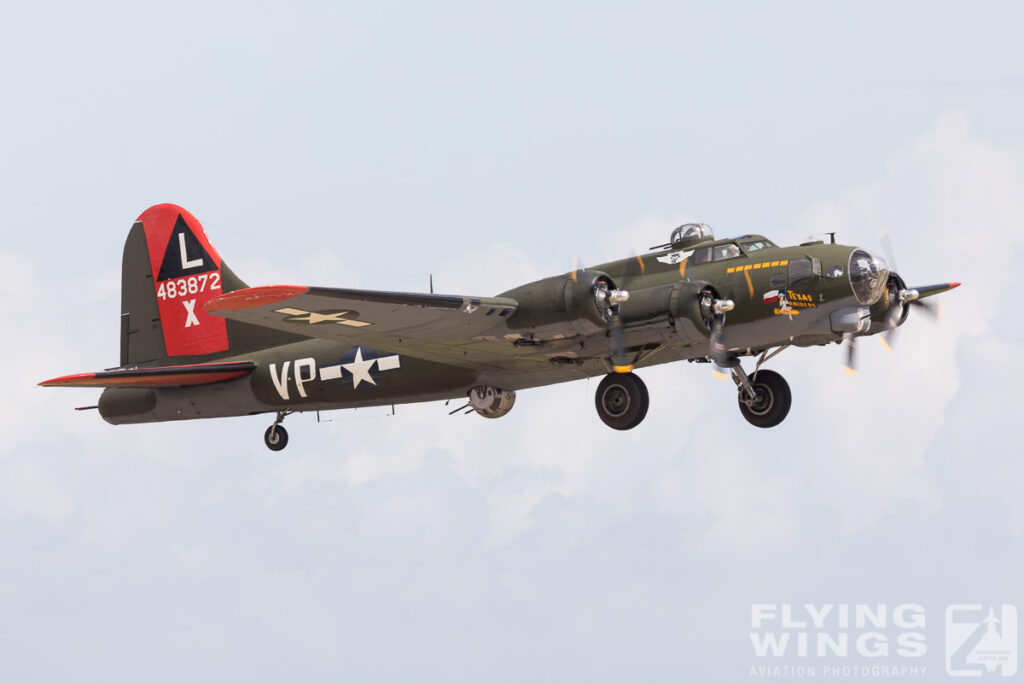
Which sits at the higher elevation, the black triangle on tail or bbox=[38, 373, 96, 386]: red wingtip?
the black triangle on tail

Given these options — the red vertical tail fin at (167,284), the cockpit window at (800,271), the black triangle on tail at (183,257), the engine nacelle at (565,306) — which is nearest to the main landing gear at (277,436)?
the red vertical tail fin at (167,284)

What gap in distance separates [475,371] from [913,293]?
7934 mm

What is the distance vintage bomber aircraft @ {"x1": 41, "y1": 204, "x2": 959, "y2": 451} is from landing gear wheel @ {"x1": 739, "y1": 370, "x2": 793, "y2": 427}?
2 centimetres

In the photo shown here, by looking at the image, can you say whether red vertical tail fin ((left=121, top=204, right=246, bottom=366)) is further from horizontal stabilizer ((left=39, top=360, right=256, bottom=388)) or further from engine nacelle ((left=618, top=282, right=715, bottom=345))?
engine nacelle ((left=618, top=282, right=715, bottom=345))

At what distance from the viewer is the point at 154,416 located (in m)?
29.0

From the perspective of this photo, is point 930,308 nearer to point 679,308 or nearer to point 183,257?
point 679,308

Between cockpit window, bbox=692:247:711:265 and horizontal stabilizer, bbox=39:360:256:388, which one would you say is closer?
cockpit window, bbox=692:247:711:265

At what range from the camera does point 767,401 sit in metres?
25.7

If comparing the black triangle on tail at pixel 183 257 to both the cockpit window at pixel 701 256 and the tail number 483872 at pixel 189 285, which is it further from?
the cockpit window at pixel 701 256

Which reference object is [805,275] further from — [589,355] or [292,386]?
[292,386]

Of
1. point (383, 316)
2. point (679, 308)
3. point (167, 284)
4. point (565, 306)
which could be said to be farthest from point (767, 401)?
point (167, 284)

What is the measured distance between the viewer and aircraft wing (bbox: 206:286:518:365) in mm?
21484

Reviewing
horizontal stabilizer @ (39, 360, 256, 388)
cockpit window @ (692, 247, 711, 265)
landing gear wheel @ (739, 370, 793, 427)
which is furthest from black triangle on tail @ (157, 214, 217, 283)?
landing gear wheel @ (739, 370, 793, 427)

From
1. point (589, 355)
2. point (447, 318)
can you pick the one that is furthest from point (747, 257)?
point (447, 318)
